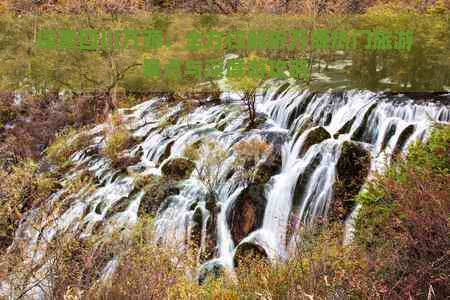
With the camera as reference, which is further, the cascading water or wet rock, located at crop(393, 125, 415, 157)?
wet rock, located at crop(393, 125, 415, 157)

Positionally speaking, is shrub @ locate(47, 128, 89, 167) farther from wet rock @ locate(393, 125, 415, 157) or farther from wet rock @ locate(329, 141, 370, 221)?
wet rock @ locate(393, 125, 415, 157)

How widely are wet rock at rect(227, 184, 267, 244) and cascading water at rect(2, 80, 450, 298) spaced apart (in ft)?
0.27

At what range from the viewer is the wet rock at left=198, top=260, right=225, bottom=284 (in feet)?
37.3

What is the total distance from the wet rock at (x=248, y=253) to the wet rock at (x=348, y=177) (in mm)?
2322

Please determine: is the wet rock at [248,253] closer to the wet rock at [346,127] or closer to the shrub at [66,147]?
the wet rock at [346,127]

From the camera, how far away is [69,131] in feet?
84.4

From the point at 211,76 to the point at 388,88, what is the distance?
11.0 metres

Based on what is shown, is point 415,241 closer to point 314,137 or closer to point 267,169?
point 267,169

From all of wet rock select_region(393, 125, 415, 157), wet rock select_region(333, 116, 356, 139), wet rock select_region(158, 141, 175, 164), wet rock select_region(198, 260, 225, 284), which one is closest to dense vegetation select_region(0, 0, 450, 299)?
wet rock select_region(198, 260, 225, 284)

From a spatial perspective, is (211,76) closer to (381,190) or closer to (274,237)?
(274,237)

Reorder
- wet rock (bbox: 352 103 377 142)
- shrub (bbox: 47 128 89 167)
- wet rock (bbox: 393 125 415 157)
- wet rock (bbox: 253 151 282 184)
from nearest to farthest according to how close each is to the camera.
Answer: wet rock (bbox: 393 125 415 157) < wet rock (bbox: 253 151 282 184) < wet rock (bbox: 352 103 377 142) < shrub (bbox: 47 128 89 167)

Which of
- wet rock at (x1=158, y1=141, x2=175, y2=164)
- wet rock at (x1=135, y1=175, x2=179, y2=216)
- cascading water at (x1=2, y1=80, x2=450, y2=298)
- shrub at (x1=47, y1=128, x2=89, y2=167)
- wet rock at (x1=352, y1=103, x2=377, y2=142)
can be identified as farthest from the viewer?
shrub at (x1=47, y1=128, x2=89, y2=167)

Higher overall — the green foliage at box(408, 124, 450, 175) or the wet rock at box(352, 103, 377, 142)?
the green foliage at box(408, 124, 450, 175)
